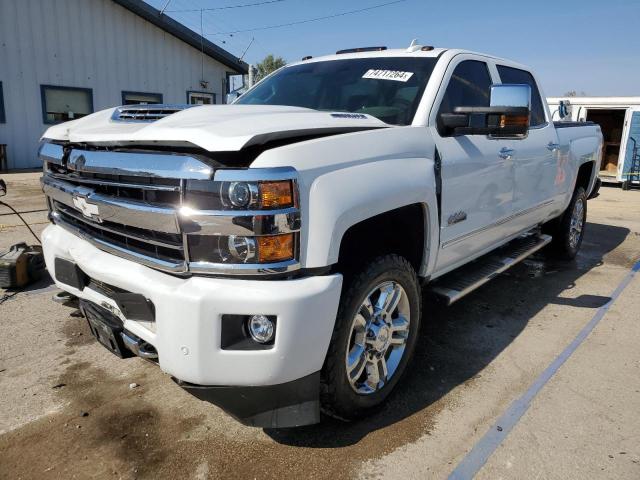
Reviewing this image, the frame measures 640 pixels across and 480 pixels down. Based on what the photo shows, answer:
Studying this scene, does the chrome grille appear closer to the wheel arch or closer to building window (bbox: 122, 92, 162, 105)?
the wheel arch

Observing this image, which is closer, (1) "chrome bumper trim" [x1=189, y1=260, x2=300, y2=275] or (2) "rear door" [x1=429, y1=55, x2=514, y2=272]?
(1) "chrome bumper trim" [x1=189, y1=260, x2=300, y2=275]

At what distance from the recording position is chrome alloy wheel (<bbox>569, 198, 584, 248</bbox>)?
19.3 feet

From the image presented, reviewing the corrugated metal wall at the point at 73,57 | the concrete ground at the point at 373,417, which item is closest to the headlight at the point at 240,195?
the concrete ground at the point at 373,417

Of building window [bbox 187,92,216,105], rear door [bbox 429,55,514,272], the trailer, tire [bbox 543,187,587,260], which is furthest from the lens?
building window [bbox 187,92,216,105]

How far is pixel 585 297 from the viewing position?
15.8ft

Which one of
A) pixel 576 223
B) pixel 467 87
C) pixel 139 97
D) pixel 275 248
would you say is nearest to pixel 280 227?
pixel 275 248

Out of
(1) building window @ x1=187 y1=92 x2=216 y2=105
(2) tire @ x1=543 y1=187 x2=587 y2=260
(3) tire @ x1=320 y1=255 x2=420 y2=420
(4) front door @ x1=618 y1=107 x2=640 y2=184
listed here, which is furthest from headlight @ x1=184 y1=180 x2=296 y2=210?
(1) building window @ x1=187 y1=92 x2=216 y2=105

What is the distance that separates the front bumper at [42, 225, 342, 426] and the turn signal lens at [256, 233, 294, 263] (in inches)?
3.7

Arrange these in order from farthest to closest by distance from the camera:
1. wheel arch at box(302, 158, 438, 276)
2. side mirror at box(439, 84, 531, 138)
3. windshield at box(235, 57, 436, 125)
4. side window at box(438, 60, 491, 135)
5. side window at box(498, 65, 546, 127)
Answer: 1. side window at box(498, 65, 546, 127)
2. side window at box(438, 60, 491, 135)
3. windshield at box(235, 57, 436, 125)
4. side mirror at box(439, 84, 531, 138)
5. wheel arch at box(302, 158, 438, 276)

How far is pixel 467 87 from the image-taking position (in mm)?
3576

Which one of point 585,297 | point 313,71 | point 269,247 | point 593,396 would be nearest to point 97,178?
point 269,247

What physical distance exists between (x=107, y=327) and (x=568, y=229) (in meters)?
5.19

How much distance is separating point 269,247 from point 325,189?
0.35 meters

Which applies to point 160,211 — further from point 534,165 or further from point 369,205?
point 534,165
